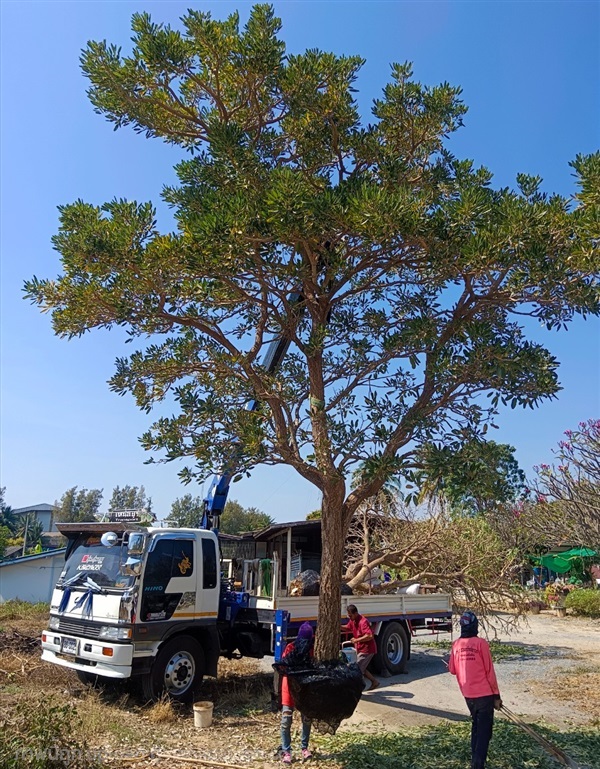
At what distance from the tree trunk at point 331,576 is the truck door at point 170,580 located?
2.56m

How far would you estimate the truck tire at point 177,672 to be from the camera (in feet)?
29.7

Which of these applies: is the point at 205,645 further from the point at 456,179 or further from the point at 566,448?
the point at 566,448

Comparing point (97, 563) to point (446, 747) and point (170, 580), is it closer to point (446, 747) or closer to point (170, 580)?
point (170, 580)

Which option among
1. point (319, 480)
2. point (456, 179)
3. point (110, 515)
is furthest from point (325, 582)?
point (456, 179)

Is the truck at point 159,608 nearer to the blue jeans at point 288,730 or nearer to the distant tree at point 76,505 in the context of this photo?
the blue jeans at point 288,730

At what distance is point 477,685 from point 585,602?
74.3 ft

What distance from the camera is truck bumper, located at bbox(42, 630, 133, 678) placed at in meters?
8.72

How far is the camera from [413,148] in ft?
28.8

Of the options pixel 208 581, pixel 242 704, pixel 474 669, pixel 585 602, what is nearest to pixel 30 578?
pixel 208 581

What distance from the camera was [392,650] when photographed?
13172mm

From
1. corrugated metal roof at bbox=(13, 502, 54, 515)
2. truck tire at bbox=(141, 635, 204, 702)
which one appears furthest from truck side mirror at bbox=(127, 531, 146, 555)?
corrugated metal roof at bbox=(13, 502, 54, 515)

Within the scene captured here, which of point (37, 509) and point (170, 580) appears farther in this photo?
point (37, 509)

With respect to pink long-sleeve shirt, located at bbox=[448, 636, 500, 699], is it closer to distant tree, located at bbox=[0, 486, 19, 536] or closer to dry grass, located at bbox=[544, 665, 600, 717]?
dry grass, located at bbox=[544, 665, 600, 717]

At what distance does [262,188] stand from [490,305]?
3379mm
